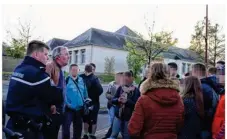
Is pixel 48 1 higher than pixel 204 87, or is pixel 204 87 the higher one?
pixel 48 1

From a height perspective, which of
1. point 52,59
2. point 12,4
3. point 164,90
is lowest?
point 164,90

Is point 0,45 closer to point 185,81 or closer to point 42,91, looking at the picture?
point 42,91

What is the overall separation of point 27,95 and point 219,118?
1406mm

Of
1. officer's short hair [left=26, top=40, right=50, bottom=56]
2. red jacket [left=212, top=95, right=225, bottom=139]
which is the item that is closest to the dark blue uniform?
officer's short hair [left=26, top=40, right=50, bottom=56]

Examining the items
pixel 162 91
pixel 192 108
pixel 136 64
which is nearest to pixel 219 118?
pixel 192 108

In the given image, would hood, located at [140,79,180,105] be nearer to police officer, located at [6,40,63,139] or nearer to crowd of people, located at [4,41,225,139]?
crowd of people, located at [4,41,225,139]

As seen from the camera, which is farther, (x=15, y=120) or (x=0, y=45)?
(x=15, y=120)

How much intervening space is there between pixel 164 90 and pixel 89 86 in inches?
86.0

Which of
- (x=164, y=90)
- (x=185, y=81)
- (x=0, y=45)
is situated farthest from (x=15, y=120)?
(x=185, y=81)

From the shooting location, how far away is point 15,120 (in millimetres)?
2154

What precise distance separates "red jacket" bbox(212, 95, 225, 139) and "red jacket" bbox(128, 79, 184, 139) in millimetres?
327

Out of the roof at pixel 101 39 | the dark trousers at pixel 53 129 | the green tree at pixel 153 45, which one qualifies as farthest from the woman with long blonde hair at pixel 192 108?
the roof at pixel 101 39

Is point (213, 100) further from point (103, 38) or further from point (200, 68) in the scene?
point (103, 38)

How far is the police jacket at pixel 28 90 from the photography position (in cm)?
212
